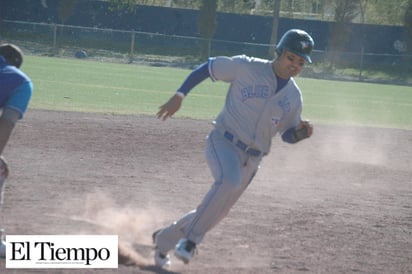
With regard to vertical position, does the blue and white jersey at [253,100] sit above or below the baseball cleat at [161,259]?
above

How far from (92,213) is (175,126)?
334 inches

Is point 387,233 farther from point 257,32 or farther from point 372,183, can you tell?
point 257,32

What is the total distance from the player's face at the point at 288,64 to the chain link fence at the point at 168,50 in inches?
1353

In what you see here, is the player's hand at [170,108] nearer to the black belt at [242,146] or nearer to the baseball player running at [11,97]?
the black belt at [242,146]

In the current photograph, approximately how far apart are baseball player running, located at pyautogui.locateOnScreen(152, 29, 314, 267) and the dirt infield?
41cm

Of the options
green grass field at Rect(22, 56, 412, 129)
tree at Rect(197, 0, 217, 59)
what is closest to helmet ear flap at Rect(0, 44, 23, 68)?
green grass field at Rect(22, 56, 412, 129)

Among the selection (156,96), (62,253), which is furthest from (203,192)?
(156,96)

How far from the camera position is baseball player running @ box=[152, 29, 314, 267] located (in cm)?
688

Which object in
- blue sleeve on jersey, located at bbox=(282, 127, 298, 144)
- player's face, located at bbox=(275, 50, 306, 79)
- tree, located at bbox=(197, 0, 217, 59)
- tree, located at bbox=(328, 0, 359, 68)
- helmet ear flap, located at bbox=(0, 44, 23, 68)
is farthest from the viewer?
tree, located at bbox=(197, 0, 217, 59)

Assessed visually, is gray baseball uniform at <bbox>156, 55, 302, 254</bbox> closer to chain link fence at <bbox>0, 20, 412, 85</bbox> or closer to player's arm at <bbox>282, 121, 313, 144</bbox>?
player's arm at <bbox>282, 121, 313, 144</bbox>

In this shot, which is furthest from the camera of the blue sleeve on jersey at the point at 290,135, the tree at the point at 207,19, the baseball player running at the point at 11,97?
the tree at the point at 207,19

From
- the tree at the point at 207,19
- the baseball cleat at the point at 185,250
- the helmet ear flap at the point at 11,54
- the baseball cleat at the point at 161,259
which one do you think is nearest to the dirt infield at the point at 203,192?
the baseball cleat at the point at 161,259

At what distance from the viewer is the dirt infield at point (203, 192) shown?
7.86 meters

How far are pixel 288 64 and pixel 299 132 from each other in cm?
59
